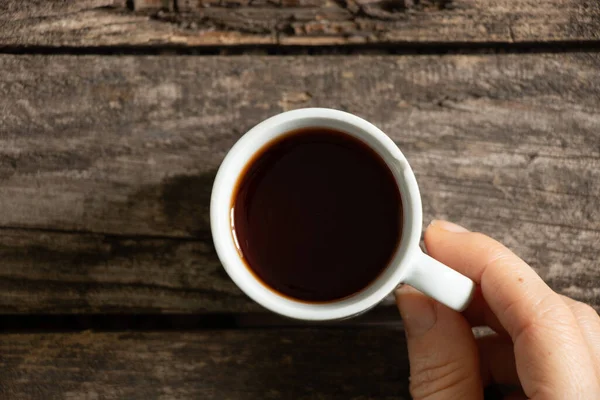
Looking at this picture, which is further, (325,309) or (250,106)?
(250,106)

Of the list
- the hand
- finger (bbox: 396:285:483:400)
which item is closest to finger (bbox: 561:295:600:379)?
the hand

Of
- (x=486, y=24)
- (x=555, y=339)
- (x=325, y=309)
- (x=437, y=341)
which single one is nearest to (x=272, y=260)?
(x=325, y=309)

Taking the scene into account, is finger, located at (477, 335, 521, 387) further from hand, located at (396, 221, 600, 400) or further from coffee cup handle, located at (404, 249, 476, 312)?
coffee cup handle, located at (404, 249, 476, 312)

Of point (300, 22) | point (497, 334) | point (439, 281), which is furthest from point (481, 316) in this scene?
point (300, 22)

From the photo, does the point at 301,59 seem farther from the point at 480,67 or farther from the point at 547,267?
the point at 547,267

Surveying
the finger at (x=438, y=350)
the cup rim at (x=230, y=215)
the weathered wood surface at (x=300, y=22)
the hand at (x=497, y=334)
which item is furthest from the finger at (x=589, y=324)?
the weathered wood surface at (x=300, y=22)

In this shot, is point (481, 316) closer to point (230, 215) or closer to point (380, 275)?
point (380, 275)

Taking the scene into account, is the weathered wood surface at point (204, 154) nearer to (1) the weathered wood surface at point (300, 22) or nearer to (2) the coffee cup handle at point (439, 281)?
(1) the weathered wood surface at point (300, 22)
